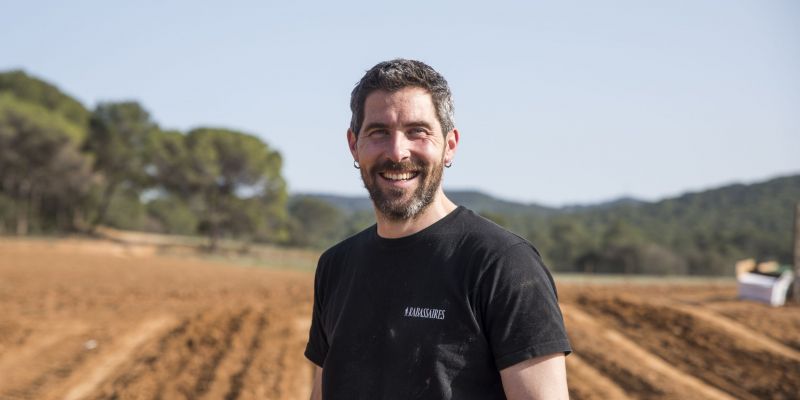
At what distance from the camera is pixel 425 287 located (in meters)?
2.01

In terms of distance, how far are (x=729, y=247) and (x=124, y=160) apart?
4253cm

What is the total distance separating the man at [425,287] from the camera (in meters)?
1.83

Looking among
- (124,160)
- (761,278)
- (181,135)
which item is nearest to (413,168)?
(761,278)

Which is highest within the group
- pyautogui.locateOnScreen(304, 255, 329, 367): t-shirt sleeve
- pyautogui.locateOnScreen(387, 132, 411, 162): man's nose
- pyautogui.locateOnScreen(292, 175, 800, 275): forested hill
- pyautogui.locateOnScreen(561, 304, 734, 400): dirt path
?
pyautogui.locateOnScreen(387, 132, 411, 162): man's nose

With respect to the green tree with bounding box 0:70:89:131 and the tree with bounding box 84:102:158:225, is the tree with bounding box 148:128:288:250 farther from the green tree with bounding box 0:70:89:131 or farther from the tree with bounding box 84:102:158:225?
the green tree with bounding box 0:70:89:131

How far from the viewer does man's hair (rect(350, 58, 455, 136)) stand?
2086 millimetres

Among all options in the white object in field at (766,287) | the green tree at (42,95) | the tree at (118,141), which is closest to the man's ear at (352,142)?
the white object in field at (766,287)

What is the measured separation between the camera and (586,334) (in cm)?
1220

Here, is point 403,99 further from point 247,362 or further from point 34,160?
point 34,160

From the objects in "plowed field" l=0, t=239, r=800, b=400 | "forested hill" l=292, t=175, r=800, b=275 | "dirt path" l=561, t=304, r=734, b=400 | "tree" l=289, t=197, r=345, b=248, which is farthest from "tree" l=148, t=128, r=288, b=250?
"tree" l=289, t=197, r=345, b=248

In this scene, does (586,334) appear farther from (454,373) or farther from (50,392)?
(454,373)

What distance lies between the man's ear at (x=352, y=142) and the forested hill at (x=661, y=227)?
31571mm

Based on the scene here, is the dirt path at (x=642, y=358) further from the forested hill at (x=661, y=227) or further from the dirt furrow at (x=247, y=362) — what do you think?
the forested hill at (x=661, y=227)

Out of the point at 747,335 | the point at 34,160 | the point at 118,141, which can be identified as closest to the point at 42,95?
the point at 118,141
